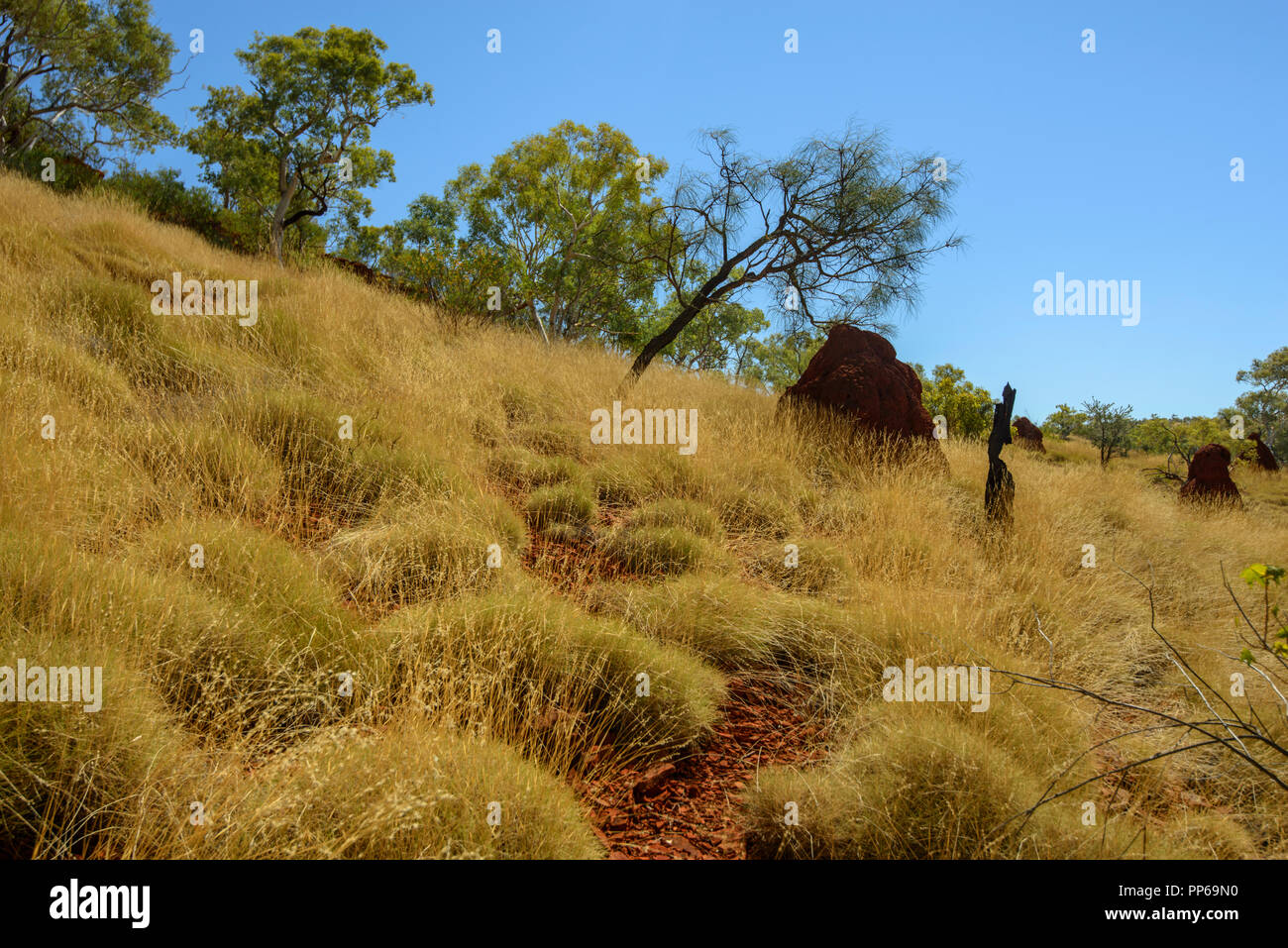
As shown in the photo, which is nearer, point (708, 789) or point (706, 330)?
point (708, 789)

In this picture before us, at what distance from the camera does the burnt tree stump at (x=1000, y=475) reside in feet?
25.0

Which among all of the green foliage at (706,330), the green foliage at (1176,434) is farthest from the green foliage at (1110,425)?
the green foliage at (706,330)

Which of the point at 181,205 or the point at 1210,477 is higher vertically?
the point at 181,205

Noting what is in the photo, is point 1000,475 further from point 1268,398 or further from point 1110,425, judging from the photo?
point 1268,398

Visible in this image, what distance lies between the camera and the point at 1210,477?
43.4 ft

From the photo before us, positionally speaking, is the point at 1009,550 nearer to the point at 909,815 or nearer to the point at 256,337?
the point at 909,815

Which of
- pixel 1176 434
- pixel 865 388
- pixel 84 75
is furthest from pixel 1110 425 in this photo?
pixel 84 75

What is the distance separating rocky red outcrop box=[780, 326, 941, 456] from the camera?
31.6 ft

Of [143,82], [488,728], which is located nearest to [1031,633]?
[488,728]

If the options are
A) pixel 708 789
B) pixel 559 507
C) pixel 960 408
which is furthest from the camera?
pixel 960 408

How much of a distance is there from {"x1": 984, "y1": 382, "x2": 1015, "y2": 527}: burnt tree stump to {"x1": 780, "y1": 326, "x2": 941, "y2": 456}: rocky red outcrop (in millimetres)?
1536

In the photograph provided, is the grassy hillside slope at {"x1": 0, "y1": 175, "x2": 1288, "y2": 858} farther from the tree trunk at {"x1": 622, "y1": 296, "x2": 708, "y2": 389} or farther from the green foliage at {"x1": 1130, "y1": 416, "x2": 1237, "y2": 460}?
the green foliage at {"x1": 1130, "y1": 416, "x2": 1237, "y2": 460}

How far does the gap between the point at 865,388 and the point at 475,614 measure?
24.8 ft
